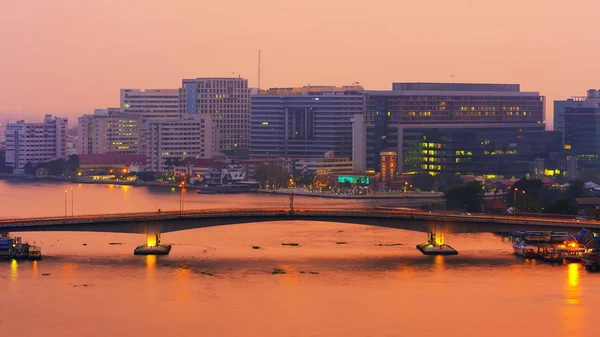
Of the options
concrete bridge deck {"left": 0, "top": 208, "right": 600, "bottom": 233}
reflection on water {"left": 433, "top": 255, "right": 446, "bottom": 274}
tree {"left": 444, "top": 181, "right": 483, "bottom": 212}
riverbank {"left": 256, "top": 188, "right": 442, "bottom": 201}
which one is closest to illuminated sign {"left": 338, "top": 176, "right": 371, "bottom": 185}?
riverbank {"left": 256, "top": 188, "right": 442, "bottom": 201}

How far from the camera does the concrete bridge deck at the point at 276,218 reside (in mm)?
41812

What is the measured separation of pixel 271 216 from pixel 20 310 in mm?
12616

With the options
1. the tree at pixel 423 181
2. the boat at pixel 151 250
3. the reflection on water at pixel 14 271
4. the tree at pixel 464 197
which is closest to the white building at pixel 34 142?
the tree at pixel 423 181

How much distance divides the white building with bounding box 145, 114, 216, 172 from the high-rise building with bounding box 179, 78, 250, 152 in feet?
33.1

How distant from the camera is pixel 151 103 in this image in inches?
4692

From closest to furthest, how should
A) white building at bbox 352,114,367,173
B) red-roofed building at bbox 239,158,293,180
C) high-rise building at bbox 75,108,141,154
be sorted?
white building at bbox 352,114,367,173 < red-roofed building at bbox 239,158,293,180 < high-rise building at bbox 75,108,141,154

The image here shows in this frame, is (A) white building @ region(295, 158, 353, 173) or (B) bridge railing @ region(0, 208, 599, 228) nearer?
(B) bridge railing @ region(0, 208, 599, 228)

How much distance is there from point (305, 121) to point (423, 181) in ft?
59.5

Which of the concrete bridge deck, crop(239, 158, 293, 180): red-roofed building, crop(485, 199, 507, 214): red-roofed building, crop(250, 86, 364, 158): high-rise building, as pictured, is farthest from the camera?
crop(250, 86, 364, 158): high-rise building

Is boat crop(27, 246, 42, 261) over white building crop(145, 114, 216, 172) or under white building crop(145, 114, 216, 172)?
under

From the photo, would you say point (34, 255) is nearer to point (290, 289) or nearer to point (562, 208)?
point (290, 289)

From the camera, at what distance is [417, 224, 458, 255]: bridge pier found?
42.5 m

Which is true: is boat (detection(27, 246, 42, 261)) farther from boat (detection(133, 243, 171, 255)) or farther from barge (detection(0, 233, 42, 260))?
boat (detection(133, 243, 171, 255))

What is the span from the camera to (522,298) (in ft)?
112
